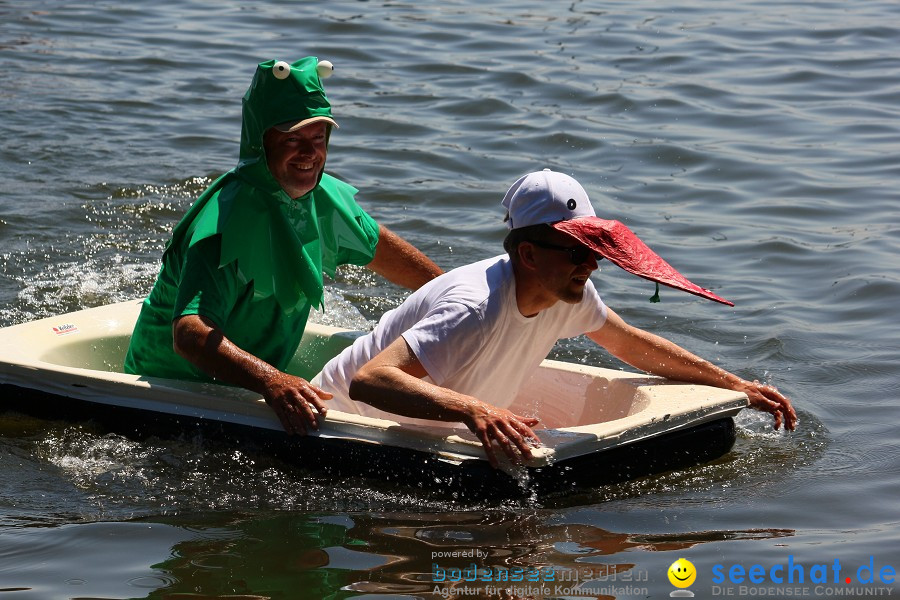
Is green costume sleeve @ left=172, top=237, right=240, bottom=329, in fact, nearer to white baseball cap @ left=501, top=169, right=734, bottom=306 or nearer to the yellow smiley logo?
white baseball cap @ left=501, top=169, right=734, bottom=306

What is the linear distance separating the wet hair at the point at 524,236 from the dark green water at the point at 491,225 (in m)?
0.80

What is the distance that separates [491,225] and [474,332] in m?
3.89

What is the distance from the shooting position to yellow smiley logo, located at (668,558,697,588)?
12.7 ft

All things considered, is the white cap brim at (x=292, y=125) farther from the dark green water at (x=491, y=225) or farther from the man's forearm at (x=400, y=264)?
the dark green water at (x=491, y=225)

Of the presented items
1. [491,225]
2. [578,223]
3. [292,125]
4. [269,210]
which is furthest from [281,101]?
[491,225]

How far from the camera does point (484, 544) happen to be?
13.4ft

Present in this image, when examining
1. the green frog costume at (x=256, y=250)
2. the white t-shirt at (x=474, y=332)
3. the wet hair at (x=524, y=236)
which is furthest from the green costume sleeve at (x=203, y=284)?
the wet hair at (x=524, y=236)

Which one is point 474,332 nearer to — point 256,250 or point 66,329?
point 256,250

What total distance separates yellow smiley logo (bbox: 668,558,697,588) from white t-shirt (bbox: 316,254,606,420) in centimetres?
82

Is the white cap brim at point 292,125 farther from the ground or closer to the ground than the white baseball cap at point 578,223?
farther from the ground

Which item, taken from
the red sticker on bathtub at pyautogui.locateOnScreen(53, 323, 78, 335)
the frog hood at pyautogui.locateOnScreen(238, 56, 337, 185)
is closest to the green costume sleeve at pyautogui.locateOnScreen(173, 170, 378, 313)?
the frog hood at pyautogui.locateOnScreen(238, 56, 337, 185)

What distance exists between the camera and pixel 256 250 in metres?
4.50

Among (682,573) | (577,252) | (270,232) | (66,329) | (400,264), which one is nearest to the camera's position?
(682,573)

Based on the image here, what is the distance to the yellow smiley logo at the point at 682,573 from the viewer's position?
152 inches
